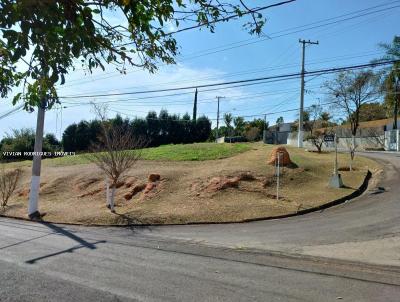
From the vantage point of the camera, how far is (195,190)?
25047 millimetres

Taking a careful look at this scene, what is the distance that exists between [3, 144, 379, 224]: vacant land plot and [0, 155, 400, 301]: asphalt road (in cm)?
233

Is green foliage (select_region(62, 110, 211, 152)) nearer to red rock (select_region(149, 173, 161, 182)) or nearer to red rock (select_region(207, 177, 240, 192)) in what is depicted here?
red rock (select_region(149, 173, 161, 182))

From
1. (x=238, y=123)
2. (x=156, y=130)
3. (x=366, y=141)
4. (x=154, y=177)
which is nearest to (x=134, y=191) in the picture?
(x=154, y=177)

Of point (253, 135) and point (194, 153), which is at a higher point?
point (253, 135)

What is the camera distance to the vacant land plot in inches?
834

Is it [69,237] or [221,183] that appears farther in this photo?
[221,183]

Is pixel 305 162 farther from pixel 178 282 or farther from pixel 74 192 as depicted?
pixel 178 282

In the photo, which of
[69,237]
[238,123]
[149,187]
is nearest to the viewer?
[69,237]

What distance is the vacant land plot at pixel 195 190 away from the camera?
21188 millimetres

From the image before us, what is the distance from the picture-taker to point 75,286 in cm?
834

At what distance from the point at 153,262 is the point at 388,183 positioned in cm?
1754

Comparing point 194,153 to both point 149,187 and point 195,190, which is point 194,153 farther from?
point 195,190

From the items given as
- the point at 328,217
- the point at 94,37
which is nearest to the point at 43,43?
the point at 94,37

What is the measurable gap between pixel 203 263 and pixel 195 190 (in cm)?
1424
